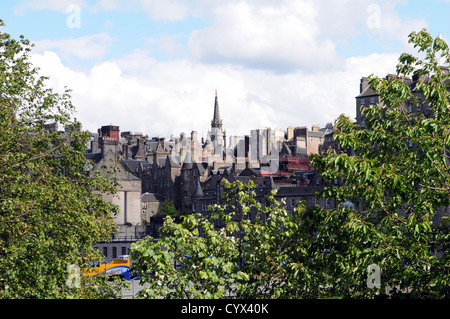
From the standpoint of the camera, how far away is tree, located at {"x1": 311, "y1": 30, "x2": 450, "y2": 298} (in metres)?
20.5

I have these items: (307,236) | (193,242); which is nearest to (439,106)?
(307,236)

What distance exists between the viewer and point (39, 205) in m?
26.9

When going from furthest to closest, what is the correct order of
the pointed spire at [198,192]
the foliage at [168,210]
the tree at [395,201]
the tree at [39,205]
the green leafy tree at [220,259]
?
the foliage at [168,210] → the pointed spire at [198,192] → the tree at [39,205] → the tree at [395,201] → the green leafy tree at [220,259]

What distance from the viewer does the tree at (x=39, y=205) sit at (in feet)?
85.9

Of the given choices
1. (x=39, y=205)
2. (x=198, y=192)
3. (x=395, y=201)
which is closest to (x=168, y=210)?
(x=198, y=192)

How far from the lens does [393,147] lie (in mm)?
24422

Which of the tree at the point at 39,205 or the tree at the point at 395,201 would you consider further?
the tree at the point at 39,205

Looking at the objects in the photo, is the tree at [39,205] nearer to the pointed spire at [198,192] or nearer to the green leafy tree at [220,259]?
the green leafy tree at [220,259]

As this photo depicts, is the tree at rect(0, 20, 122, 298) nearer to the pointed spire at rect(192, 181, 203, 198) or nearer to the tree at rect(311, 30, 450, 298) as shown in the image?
the tree at rect(311, 30, 450, 298)

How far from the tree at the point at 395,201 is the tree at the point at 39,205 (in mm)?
8759

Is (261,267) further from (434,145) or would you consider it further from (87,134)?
(87,134)

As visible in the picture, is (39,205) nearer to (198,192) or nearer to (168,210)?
(198,192)

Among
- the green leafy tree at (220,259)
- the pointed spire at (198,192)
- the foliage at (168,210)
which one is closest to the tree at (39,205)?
the green leafy tree at (220,259)
